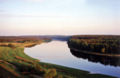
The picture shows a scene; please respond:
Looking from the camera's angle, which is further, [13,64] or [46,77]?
[13,64]

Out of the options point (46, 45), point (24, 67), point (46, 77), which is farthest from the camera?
point (46, 45)

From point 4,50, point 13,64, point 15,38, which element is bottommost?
point 13,64

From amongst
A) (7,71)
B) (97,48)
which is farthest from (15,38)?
(97,48)

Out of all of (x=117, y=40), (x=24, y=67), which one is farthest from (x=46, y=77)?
(x=117, y=40)

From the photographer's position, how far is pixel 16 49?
4328mm

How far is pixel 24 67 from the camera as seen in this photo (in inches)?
147

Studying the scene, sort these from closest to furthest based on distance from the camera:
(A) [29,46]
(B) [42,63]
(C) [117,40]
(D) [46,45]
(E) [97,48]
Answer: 1. (B) [42,63]
2. (A) [29,46]
3. (D) [46,45]
4. (C) [117,40]
5. (E) [97,48]

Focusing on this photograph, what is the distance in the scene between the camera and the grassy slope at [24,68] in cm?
359

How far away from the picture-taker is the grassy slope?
3.59m

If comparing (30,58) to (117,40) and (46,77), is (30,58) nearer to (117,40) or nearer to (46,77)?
(46,77)

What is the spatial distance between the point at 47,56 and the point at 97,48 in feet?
12.4

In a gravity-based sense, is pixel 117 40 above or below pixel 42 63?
above

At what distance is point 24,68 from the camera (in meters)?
3.71

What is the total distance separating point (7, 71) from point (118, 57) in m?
4.42
